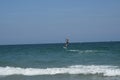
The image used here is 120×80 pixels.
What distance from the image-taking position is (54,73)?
1986 centimetres

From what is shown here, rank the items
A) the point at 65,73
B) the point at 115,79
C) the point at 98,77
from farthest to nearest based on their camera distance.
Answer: the point at 65,73, the point at 98,77, the point at 115,79

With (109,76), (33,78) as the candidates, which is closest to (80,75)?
(109,76)

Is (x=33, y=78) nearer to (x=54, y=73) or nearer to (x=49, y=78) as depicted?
(x=49, y=78)

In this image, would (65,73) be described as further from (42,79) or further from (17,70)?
(17,70)

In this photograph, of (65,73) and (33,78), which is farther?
(65,73)

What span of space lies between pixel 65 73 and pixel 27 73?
109 inches

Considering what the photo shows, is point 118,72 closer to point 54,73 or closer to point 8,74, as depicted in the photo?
point 54,73

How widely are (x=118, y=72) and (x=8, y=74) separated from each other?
24.8 ft

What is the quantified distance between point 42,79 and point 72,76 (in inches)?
81.5

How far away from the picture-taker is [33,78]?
1797 cm

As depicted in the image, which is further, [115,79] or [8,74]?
[8,74]

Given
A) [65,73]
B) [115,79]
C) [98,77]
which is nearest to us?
[115,79]

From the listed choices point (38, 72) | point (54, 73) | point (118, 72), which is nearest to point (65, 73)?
point (54, 73)

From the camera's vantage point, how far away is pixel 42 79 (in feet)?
56.9
